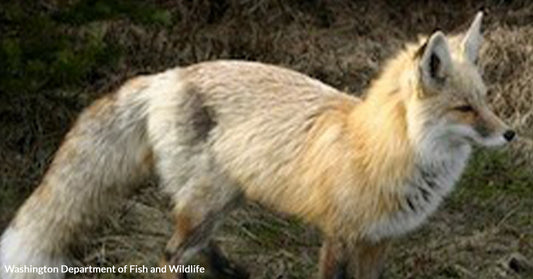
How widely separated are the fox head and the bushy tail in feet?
3.94

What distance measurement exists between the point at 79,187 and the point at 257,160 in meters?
0.75

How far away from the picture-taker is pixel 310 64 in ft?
22.9

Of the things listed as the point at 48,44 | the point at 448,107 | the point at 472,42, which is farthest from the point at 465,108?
the point at 48,44

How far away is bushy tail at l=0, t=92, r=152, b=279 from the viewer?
393cm

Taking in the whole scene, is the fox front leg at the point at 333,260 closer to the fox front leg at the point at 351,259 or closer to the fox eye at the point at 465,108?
the fox front leg at the point at 351,259

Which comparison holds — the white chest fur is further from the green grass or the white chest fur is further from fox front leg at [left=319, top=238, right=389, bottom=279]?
the green grass

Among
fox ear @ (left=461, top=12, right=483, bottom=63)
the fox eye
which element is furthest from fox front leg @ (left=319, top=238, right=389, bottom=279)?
fox ear @ (left=461, top=12, right=483, bottom=63)

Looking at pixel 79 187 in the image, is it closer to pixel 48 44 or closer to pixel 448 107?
pixel 48 44

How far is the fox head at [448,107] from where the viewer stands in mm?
3518

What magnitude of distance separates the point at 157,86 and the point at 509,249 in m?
2.01

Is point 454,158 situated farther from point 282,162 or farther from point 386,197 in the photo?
point 282,162

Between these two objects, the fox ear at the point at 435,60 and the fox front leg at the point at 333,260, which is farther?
the fox front leg at the point at 333,260

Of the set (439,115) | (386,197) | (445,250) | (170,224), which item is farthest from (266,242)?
(439,115)

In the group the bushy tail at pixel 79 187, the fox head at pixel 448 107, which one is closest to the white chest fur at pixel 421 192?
the fox head at pixel 448 107
